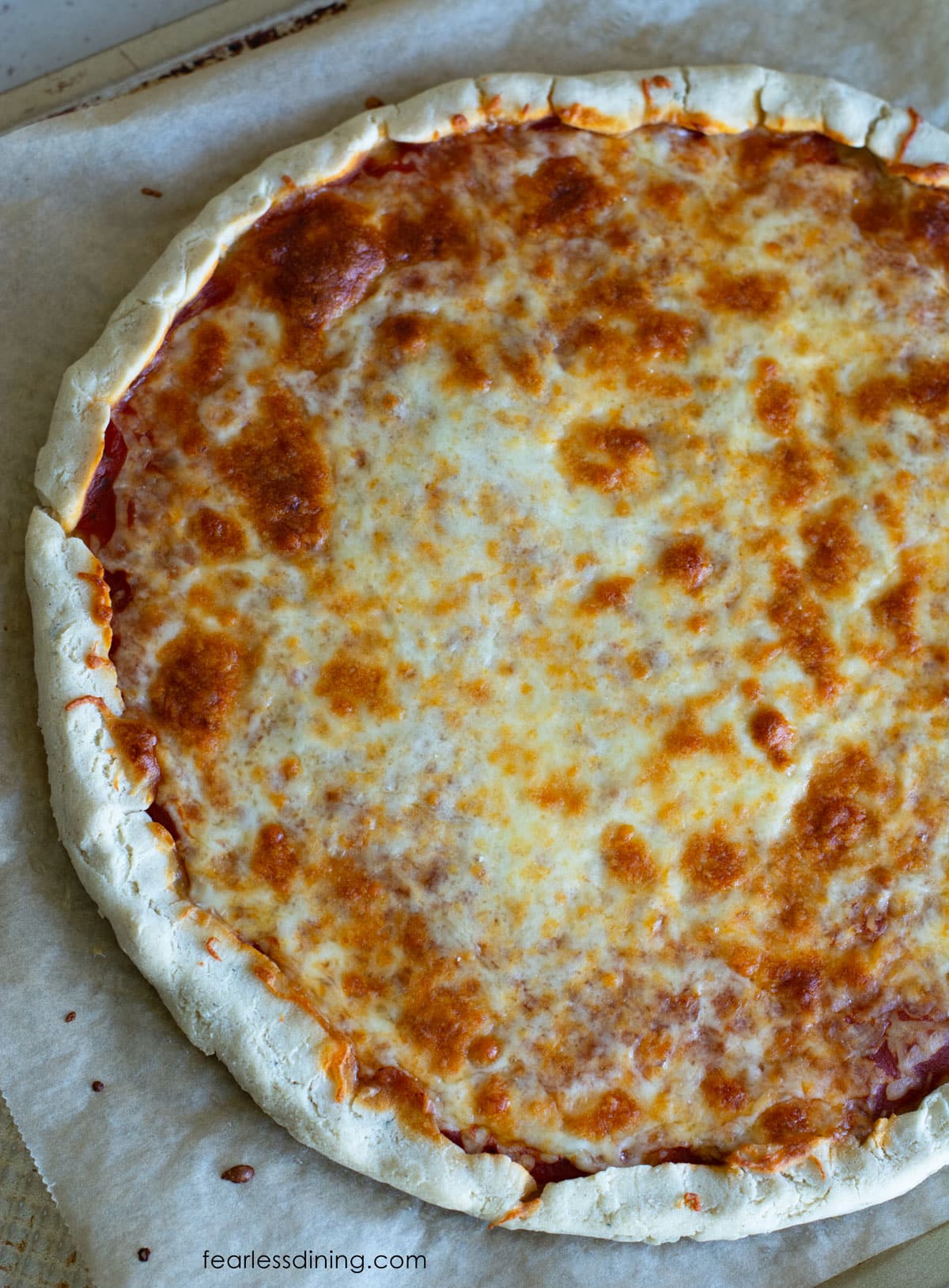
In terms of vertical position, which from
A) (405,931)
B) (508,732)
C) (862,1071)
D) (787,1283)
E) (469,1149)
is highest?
(508,732)

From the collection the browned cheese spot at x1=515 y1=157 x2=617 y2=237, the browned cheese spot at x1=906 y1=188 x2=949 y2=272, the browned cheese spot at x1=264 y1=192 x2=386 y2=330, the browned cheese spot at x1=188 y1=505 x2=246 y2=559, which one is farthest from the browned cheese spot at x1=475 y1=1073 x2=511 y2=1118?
the browned cheese spot at x1=906 y1=188 x2=949 y2=272

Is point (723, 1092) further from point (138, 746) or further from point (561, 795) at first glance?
point (138, 746)

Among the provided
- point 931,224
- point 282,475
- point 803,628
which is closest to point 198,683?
point 282,475

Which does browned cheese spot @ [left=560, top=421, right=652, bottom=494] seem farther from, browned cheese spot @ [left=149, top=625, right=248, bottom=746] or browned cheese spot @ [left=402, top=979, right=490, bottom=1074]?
browned cheese spot @ [left=402, top=979, right=490, bottom=1074]

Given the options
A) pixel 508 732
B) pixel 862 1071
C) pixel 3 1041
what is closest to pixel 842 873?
pixel 862 1071

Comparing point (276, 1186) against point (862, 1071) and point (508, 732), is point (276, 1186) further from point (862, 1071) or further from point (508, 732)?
point (862, 1071)

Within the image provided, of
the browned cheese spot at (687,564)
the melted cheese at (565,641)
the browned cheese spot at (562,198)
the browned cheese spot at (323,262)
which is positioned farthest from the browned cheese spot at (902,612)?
the browned cheese spot at (323,262)

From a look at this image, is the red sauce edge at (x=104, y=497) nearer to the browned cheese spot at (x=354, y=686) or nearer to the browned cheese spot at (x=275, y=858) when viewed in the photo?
the browned cheese spot at (x=354, y=686)
